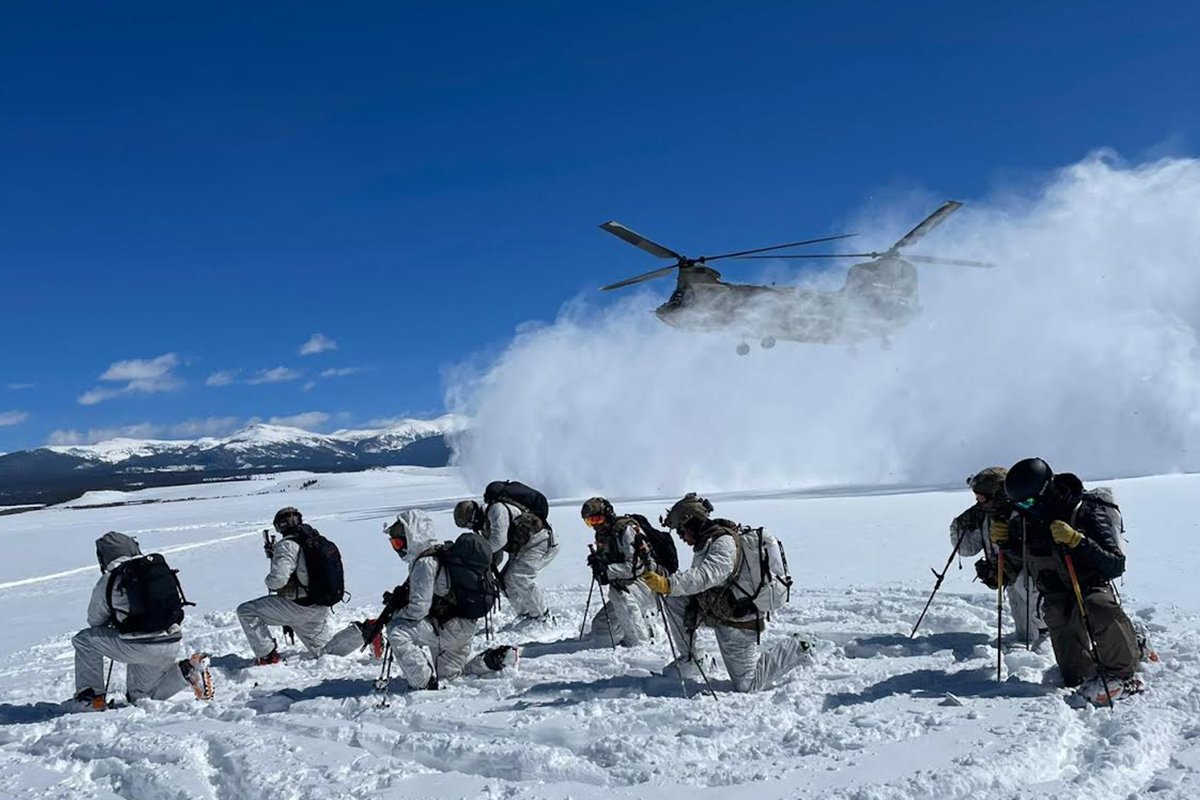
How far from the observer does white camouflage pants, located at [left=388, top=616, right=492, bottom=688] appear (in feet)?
23.3

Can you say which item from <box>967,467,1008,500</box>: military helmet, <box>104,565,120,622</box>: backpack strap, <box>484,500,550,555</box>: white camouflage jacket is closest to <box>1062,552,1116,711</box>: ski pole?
<box>967,467,1008,500</box>: military helmet

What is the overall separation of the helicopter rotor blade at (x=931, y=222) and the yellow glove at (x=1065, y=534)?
56.4 feet

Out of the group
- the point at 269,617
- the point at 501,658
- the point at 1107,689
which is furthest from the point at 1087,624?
the point at 269,617

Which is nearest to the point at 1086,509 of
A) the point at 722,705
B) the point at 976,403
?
the point at 722,705

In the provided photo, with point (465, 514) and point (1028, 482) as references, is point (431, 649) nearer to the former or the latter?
point (465, 514)

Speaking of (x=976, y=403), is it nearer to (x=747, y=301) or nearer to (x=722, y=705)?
(x=747, y=301)

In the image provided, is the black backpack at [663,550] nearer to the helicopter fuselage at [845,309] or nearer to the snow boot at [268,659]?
the snow boot at [268,659]

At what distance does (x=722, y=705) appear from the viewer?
242 inches

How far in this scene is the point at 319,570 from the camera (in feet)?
27.2

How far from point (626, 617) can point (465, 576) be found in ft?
6.93

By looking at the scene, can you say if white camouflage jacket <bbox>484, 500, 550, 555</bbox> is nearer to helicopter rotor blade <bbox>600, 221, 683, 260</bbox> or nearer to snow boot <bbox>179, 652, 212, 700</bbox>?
snow boot <bbox>179, 652, 212, 700</bbox>

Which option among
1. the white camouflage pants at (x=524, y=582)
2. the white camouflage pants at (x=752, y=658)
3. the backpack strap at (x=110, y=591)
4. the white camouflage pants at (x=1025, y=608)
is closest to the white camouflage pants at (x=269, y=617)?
the backpack strap at (x=110, y=591)

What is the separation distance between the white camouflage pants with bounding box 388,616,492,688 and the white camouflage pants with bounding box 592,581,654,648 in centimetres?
158

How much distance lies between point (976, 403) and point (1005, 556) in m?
31.4
